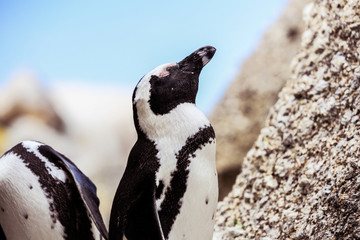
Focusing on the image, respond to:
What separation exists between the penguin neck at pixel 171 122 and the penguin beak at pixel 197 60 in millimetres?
104

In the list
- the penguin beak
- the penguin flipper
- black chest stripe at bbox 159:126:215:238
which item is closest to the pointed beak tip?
the penguin beak

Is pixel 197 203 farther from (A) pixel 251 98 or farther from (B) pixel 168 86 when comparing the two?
(A) pixel 251 98

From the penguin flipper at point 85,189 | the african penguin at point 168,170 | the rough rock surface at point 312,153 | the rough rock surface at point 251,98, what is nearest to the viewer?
the african penguin at point 168,170

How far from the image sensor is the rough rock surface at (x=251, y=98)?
150 inches

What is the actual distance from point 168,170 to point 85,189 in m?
0.27

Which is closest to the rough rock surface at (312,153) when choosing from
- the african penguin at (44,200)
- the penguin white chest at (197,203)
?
the penguin white chest at (197,203)

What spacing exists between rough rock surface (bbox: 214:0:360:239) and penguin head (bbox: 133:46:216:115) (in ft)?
1.64

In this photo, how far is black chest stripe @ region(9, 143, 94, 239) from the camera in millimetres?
1590

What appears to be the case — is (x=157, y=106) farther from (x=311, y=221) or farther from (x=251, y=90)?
(x=251, y=90)

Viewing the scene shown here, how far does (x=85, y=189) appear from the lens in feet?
5.33

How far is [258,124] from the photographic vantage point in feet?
12.5

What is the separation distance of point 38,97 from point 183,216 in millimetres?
5612

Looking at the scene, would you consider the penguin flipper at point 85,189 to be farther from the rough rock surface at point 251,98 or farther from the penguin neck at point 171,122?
the rough rock surface at point 251,98

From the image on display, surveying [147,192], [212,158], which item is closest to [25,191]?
[147,192]
